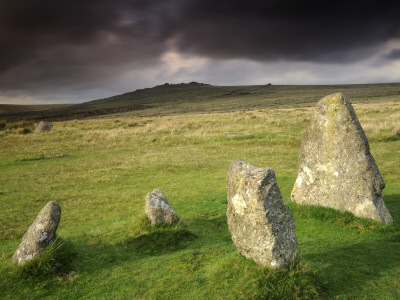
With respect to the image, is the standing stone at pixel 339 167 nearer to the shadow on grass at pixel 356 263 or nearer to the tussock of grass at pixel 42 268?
the shadow on grass at pixel 356 263

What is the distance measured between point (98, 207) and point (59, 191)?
3.68 meters

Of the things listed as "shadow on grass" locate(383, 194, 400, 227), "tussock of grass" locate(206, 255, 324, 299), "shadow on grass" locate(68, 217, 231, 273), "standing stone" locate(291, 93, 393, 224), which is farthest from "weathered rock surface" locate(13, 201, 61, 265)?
"shadow on grass" locate(383, 194, 400, 227)

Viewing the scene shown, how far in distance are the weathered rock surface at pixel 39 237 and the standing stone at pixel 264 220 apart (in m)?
4.93

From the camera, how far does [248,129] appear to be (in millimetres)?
35281

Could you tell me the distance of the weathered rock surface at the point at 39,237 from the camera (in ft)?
25.3

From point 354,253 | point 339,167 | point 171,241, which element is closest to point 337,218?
point 339,167

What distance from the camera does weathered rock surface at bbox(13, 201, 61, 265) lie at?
7.71 metres

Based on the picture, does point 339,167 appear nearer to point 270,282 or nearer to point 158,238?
point 270,282

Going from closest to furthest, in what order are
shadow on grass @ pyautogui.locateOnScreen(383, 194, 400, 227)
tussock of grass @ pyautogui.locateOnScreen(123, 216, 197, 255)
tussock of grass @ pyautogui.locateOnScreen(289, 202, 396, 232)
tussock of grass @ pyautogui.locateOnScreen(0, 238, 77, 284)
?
tussock of grass @ pyautogui.locateOnScreen(0, 238, 77, 284) < tussock of grass @ pyautogui.locateOnScreen(123, 216, 197, 255) < tussock of grass @ pyautogui.locateOnScreen(289, 202, 396, 232) < shadow on grass @ pyautogui.locateOnScreen(383, 194, 400, 227)

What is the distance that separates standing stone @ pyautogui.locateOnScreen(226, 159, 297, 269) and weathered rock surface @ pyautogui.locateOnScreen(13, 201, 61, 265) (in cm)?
493

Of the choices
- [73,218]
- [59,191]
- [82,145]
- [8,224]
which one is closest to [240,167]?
[73,218]

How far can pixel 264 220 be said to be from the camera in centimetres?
648

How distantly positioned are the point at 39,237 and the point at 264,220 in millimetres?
5700

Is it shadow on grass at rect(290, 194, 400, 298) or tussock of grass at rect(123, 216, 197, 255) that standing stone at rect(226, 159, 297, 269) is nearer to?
shadow on grass at rect(290, 194, 400, 298)
